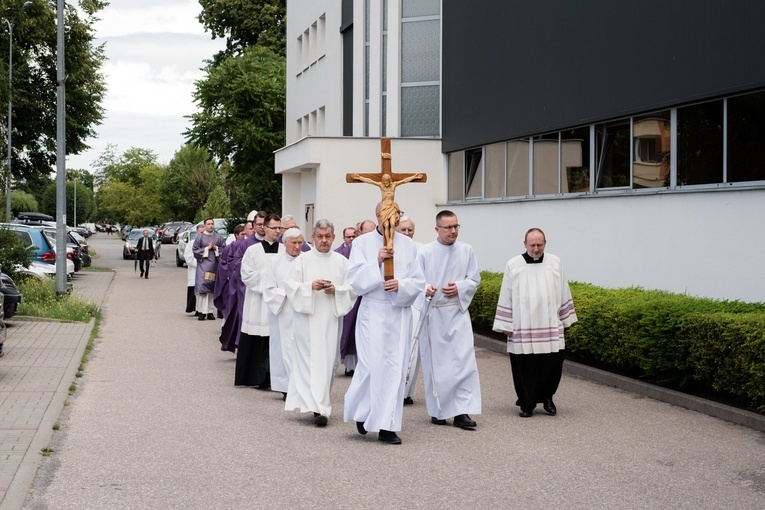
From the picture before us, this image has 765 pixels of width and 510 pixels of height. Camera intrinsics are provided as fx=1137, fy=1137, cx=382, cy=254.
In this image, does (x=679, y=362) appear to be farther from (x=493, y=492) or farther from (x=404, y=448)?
(x=493, y=492)

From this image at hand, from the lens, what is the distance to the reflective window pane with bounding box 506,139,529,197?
20922 millimetres

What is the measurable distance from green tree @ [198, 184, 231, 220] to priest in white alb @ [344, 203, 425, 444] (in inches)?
2685

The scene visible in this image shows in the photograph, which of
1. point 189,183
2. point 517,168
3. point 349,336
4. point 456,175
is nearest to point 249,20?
point 456,175

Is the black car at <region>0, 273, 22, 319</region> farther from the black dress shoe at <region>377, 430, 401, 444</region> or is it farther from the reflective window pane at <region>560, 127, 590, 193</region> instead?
the black dress shoe at <region>377, 430, 401, 444</region>

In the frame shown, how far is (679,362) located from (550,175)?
8820 mm

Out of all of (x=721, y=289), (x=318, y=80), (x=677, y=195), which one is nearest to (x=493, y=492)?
(x=721, y=289)

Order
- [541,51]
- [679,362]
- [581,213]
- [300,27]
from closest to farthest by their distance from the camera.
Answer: [679,362] < [581,213] < [541,51] < [300,27]

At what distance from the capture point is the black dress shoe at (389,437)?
9141 millimetres

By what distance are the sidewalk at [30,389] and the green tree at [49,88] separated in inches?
1098

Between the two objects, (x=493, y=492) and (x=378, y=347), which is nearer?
(x=493, y=492)

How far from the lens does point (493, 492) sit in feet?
23.9

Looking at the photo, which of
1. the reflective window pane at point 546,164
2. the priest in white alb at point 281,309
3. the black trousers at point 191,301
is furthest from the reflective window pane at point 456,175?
the priest in white alb at point 281,309

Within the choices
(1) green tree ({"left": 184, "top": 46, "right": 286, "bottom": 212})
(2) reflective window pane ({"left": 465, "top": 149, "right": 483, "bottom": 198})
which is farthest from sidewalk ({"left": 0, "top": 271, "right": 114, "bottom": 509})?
(1) green tree ({"left": 184, "top": 46, "right": 286, "bottom": 212})

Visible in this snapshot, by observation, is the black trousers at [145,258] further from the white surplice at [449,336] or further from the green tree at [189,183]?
the green tree at [189,183]
